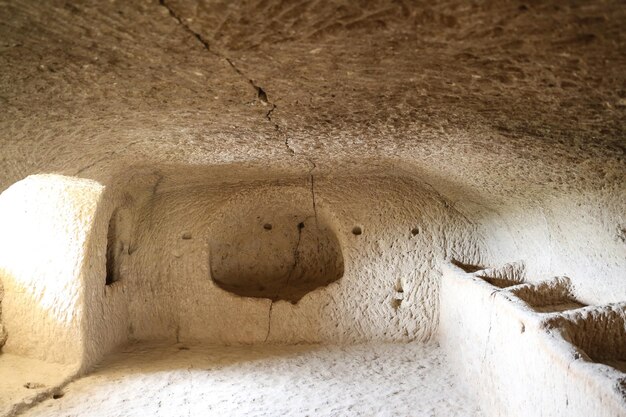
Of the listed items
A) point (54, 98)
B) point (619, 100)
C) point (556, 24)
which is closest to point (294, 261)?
point (54, 98)

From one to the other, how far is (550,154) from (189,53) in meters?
1.69

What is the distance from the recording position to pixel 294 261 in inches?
208

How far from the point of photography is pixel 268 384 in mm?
3695

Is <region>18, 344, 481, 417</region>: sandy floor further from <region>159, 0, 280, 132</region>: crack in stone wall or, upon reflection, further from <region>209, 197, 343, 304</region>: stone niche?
<region>159, 0, 280, 132</region>: crack in stone wall

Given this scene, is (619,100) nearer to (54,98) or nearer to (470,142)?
(470,142)

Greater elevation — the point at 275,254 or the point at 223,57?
the point at 223,57

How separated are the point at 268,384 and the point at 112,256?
1761 mm

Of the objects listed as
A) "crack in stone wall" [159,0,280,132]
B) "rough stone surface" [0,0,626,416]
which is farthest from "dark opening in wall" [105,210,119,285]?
"crack in stone wall" [159,0,280,132]

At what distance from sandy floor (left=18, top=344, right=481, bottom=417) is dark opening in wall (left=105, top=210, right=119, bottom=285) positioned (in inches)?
23.4

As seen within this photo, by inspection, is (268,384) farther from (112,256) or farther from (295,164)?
(112,256)

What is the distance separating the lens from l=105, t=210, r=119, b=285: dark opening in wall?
4437 mm

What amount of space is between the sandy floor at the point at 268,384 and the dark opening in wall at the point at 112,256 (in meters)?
0.59

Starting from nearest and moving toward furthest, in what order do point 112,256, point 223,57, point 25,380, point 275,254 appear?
point 223,57 < point 25,380 < point 112,256 < point 275,254

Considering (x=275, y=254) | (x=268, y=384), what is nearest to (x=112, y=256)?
(x=275, y=254)
